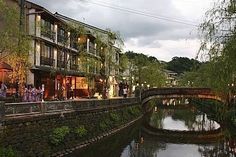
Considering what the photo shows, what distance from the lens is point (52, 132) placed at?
102ft

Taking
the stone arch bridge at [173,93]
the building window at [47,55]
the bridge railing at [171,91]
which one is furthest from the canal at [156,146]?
the stone arch bridge at [173,93]

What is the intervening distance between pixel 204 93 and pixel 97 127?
38395 millimetres

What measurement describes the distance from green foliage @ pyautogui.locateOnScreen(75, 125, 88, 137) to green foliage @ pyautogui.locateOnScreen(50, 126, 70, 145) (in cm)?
287

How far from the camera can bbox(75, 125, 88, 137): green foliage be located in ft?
119

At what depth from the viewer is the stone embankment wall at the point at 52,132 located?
82.2 feet

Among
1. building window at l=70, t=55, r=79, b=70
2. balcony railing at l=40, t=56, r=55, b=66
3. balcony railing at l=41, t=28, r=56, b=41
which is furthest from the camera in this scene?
building window at l=70, t=55, r=79, b=70

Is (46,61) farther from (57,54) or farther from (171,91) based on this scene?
(171,91)

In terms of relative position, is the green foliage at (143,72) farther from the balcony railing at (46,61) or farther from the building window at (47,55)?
the balcony railing at (46,61)

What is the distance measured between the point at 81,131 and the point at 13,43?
10227 mm

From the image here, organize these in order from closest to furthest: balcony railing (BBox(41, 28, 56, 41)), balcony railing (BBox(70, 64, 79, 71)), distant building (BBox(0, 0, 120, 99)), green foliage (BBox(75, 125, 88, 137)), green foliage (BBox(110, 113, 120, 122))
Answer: green foliage (BBox(75, 125, 88, 137)) → distant building (BBox(0, 0, 120, 99)) → green foliage (BBox(110, 113, 120, 122)) → balcony railing (BBox(41, 28, 56, 41)) → balcony railing (BBox(70, 64, 79, 71))

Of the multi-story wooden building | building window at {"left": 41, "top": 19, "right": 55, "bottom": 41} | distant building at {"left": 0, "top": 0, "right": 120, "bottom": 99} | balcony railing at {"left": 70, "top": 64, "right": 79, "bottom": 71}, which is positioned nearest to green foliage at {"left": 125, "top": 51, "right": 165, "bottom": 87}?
balcony railing at {"left": 70, "top": 64, "right": 79, "bottom": 71}

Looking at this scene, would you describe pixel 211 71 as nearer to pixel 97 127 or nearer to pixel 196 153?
pixel 196 153

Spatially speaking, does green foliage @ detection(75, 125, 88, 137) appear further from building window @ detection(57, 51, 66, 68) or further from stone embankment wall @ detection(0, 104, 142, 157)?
building window @ detection(57, 51, 66, 68)

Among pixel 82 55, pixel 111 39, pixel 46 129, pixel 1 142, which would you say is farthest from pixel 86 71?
pixel 1 142
